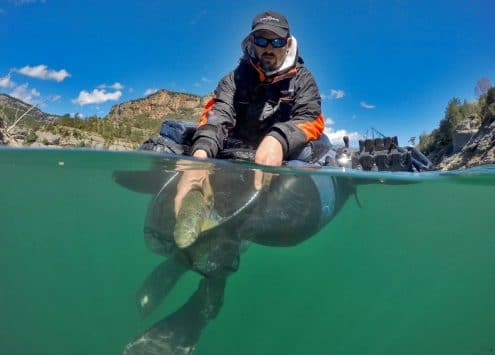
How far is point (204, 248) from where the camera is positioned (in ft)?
11.1

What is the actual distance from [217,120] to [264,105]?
0.72 m

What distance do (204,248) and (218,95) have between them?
6.12ft

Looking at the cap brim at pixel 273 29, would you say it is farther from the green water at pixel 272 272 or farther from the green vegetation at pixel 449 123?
the green vegetation at pixel 449 123

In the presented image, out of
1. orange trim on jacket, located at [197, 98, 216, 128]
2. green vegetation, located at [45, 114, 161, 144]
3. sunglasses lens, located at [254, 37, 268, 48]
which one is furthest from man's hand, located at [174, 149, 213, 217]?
green vegetation, located at [45, 114, 161, 144]

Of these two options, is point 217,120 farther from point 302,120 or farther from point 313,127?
point 313,127

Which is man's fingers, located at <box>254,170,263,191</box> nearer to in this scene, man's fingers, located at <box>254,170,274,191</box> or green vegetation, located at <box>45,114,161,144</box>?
man's fingers, located at <box>254,170,274,191</box>

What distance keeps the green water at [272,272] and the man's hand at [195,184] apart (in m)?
1.61

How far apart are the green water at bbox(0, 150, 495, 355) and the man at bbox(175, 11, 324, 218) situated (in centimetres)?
176

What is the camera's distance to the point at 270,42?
390 cm

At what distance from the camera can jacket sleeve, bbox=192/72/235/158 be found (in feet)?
12.1

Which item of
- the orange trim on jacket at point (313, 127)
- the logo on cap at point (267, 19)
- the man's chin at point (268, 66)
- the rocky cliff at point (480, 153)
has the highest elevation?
the rocky cliff at point (480, 153)

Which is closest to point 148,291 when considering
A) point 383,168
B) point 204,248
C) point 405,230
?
point 204,248

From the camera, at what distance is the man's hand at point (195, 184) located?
3.43 meters

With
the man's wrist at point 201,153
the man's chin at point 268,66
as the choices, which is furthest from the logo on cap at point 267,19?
the man's wrist at point 201,153
